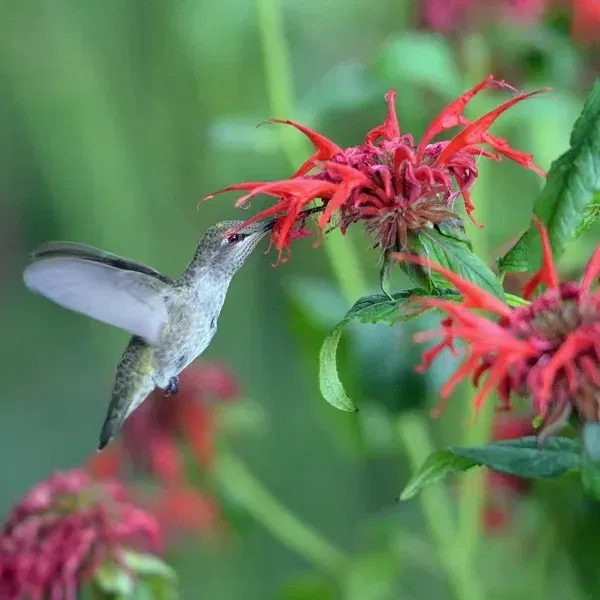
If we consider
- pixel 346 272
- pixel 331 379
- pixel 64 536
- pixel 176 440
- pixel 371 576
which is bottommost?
pixel 371 576

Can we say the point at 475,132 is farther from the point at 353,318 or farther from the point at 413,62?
the point at 413,62

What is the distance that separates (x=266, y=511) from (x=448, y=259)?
2.11ft

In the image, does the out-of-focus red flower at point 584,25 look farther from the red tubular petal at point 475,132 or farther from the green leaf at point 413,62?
the red tubular petal at point 475,132

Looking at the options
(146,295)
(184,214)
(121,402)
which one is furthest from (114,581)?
(184,214)

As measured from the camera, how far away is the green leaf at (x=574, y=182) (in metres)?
0.46

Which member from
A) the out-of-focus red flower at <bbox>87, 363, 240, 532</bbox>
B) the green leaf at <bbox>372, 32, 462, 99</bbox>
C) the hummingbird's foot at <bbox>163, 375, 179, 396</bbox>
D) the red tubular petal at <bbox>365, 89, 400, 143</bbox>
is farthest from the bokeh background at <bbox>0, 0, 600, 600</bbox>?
the red tubular petal at <bbox>365, 89, 400, 143</bbox>

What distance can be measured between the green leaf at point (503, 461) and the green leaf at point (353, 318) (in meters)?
0.05

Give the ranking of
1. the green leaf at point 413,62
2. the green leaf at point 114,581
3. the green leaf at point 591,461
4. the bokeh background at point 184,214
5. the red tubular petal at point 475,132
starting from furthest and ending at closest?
1. the bokeh background at point 184,214
2. the green leaf at point 413,62
3. the green leaf at point 114,581
4. the red tubular petal at point 475,132
5. the green leaf at point 591,461

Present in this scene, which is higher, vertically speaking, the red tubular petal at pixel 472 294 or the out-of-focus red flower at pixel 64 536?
the red tubular petal at pixel 472 294

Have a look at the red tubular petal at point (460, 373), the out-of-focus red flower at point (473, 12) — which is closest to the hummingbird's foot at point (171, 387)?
the red tubular petal at point (460, 373)

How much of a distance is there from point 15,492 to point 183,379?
718 millimetres

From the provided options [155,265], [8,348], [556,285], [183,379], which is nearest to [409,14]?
[183,379]

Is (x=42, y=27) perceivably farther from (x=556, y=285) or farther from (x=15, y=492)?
(x=556, y=285)

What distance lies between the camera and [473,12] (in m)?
1.07
